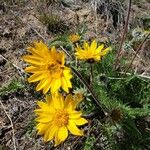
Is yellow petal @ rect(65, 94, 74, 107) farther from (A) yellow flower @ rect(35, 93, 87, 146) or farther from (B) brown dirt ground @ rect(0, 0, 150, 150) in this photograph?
(B) brown dirt ground @ rect(0, 0, 150, 150)

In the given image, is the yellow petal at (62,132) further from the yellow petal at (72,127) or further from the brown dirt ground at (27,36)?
the brown dirt ground at (27,36)

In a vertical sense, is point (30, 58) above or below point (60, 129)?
above

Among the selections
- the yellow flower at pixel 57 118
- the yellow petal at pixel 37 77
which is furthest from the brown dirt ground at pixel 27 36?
the yellow petal at pixel 37 77

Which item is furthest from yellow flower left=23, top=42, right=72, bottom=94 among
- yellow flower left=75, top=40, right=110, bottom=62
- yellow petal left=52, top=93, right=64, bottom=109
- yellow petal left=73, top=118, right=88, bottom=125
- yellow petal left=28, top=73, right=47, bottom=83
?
yellow flower left=75, top=40, right=110, bottom=62

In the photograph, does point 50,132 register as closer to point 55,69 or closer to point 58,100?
point 58,100

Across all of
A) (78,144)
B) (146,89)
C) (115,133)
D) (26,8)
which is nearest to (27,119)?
(78,144)

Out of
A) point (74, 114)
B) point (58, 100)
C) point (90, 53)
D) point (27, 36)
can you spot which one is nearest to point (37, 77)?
point (58, 100)

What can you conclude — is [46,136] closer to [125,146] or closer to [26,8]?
[125,146]
